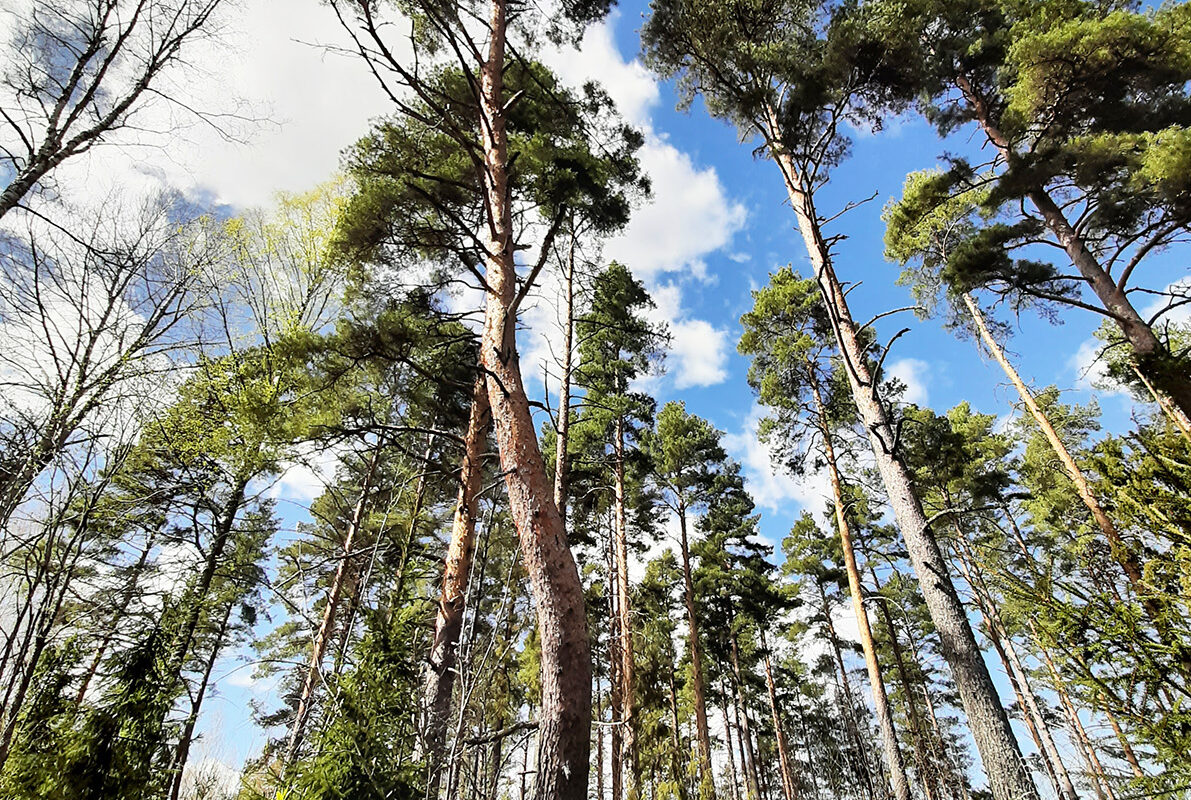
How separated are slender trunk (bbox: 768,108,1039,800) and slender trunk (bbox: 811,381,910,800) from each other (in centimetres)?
396

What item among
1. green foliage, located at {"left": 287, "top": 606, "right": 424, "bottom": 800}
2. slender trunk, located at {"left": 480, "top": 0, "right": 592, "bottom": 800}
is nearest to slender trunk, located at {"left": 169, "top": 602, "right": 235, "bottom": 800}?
green foliage, located at {"left": 287, "top": 606, "right": 424, "bottom": 800}

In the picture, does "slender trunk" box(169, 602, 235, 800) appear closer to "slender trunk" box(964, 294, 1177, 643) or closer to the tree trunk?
the tree trunk

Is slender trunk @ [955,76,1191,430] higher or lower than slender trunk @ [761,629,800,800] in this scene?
higher

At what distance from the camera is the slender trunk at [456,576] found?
461cm

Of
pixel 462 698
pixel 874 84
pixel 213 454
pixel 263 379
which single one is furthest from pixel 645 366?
pixel 462 698

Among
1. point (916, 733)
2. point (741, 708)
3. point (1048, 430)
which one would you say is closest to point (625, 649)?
point (1048, 430)

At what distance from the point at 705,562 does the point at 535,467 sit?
15.2m

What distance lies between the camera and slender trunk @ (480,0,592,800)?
6.68 ft

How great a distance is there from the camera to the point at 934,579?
371 cm

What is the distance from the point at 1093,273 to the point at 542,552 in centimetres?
976

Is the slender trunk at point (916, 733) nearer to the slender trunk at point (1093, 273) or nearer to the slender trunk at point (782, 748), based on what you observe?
the slender trunk at point (782, 748)

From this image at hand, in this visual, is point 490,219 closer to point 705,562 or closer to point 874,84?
point 874,84

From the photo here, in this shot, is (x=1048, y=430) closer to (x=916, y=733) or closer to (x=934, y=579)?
(x=934, y=579)

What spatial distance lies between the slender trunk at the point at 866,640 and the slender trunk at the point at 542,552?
6.51m
